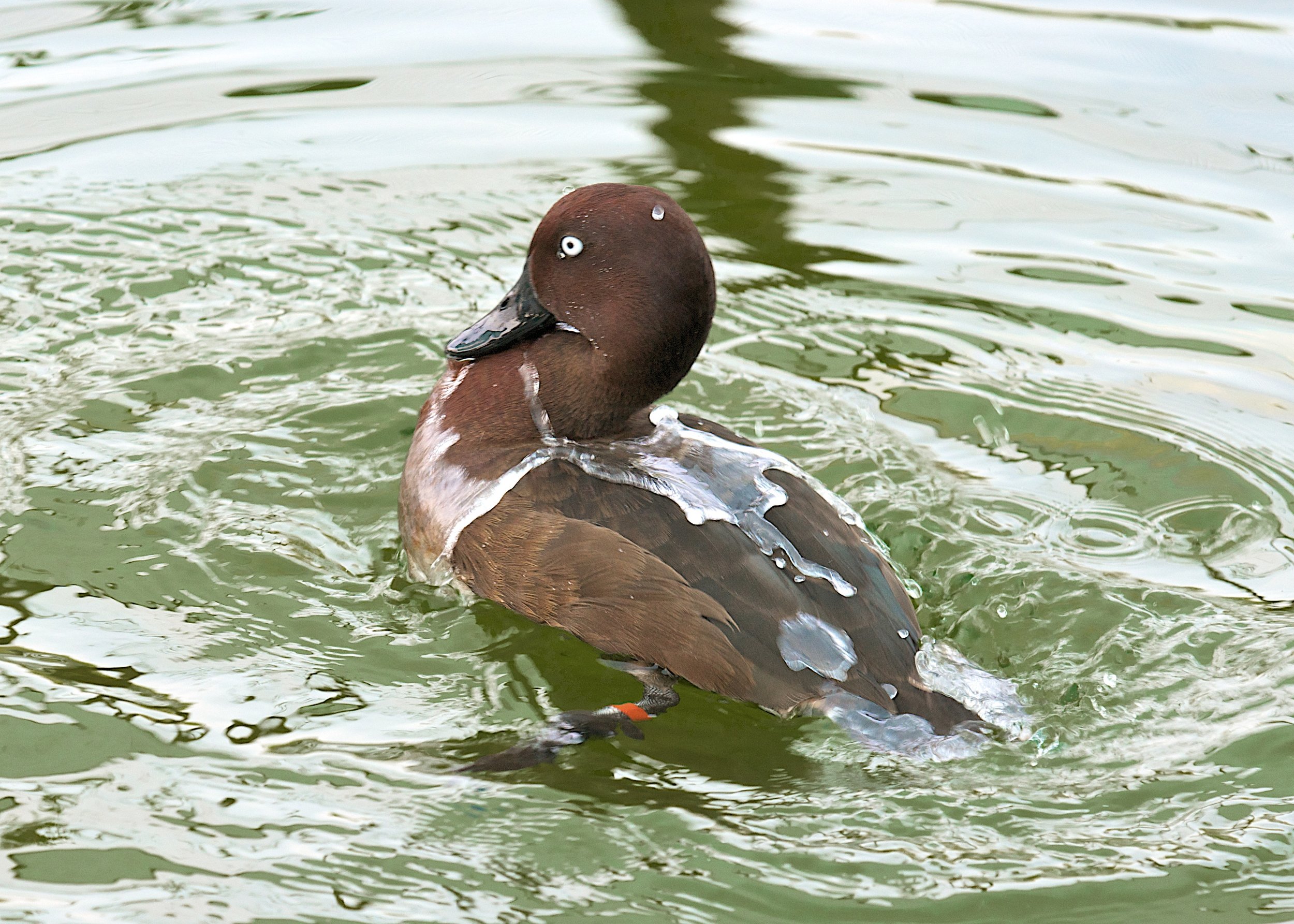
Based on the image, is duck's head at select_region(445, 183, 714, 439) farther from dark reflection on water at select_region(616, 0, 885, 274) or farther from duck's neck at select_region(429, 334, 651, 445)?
dark reflection on water at select_region(616, 0, 885, 274)

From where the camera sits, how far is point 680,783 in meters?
3.94

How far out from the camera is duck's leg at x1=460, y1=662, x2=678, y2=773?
398cm

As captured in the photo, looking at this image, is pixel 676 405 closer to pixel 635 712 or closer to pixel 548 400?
pixel 548 400

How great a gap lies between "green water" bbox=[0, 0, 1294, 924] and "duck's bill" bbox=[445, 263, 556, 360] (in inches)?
28.7

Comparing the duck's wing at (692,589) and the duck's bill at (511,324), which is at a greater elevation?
the duck's bill at (511,324)

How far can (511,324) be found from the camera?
4695 mm

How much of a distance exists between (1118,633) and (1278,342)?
240 cm

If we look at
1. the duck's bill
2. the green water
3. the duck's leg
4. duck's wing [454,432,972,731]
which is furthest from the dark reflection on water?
the duck's leg

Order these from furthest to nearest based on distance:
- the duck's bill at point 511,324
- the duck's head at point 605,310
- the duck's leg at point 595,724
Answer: the duck's bill at point 511,324 < the duck's head at point 605,310 < the duck's leg at point 595,724

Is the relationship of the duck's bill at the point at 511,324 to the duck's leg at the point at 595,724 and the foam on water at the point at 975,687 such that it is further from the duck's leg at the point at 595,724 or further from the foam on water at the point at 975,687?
the foam on water at the point at 975,687

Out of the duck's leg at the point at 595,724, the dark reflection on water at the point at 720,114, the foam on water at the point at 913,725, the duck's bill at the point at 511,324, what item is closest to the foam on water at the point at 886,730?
the foam on water at the point at 913,725

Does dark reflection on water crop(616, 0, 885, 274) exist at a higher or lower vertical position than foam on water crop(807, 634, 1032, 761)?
higher

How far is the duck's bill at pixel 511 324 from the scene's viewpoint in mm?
4672

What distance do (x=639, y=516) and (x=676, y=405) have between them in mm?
1721
